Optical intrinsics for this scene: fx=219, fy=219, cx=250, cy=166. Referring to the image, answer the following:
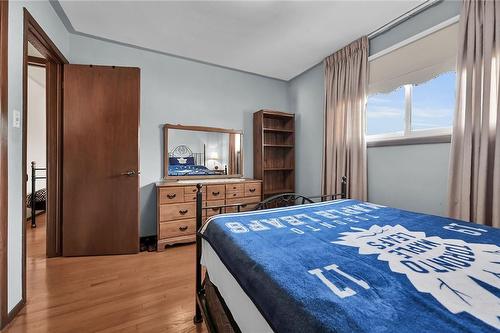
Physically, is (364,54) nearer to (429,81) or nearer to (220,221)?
(429,81)

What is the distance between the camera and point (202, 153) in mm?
3277

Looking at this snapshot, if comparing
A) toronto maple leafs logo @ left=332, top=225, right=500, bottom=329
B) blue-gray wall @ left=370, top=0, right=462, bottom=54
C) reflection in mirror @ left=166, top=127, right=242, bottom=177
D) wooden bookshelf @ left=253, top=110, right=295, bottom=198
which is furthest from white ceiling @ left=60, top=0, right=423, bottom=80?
toronto maple leafs logo @ left=332, top=225, right=500, bottom=329

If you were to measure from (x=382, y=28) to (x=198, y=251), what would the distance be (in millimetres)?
2850

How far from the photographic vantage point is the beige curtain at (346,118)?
100 inches

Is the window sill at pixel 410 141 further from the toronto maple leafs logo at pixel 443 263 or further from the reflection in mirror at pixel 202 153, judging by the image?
the reflection in mirror at pixel 202 153

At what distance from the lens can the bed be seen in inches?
21.9

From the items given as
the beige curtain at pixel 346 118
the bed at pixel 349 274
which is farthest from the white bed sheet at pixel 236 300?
the beige curtain at pixel 346 118

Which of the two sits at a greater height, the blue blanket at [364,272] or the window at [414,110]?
the window at [414,110]

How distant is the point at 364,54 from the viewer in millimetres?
2529

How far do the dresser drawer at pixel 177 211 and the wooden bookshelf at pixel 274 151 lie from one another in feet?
3.96

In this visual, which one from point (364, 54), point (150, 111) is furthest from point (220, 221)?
point (364, 54)

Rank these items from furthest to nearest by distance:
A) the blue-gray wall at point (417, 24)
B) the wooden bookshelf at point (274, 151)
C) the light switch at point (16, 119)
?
the wooden bookshelf at point (274, 151)
the blue-gray wall at point (417, 24)
the light switch at point (16, 119)

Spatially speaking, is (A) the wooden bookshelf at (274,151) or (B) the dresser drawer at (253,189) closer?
(B) the dresser drawer at (253,189)

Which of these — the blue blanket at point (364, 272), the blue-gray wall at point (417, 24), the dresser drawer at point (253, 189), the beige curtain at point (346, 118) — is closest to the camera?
the blue blanket at point (364, 272)
